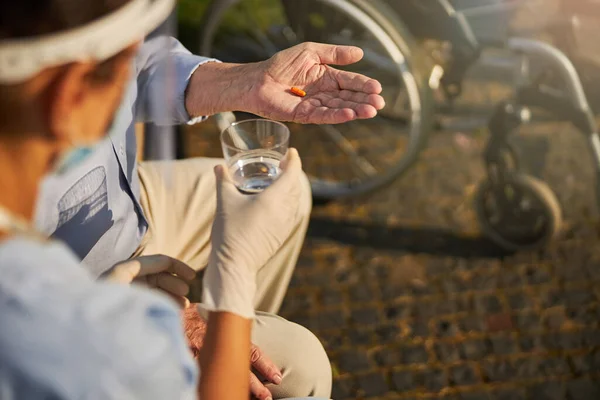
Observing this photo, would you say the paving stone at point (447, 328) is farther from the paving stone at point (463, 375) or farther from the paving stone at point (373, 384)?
the paving stone at point (373, 384)

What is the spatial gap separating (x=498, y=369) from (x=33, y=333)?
1.98 m

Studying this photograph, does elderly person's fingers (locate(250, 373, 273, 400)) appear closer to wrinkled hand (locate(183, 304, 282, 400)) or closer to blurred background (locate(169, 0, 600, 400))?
wrinkled hand (locate(183, 304, 282, 400))

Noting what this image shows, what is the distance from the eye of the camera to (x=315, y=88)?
1.91 meters

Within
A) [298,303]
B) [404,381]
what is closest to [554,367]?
[404,381]

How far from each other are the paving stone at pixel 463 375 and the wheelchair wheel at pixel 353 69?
2.55 ft

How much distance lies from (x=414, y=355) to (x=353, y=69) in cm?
112

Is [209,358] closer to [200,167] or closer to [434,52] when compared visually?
[200,167]

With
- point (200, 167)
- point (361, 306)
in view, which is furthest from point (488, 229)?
point (200, 167)

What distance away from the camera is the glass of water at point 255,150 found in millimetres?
1778

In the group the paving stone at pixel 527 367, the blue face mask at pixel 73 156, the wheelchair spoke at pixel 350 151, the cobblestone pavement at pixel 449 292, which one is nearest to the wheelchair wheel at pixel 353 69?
the wheelchair spoke at pixel 350 151

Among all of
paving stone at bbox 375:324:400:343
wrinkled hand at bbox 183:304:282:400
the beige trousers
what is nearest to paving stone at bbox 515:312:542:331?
paving stone at bbox 375:324:400:343

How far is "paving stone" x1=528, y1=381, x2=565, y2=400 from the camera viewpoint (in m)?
2.51

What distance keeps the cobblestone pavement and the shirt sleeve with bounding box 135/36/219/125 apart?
1072mm

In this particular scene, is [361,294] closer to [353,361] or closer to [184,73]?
[353,361]
